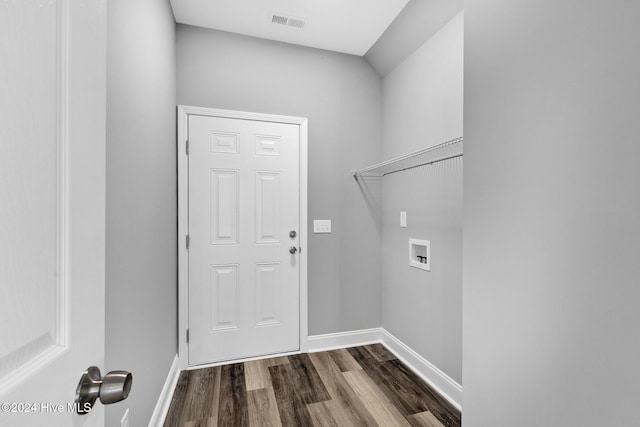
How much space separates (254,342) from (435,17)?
2797 mm

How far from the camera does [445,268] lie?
1.91 metres

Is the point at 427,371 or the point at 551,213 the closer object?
the point at 551,213

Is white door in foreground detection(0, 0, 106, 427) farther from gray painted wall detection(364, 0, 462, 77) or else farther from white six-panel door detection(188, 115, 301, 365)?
gray painted wall detection(364, 0, 462, 77)

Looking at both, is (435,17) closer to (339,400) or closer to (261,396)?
(339,400)

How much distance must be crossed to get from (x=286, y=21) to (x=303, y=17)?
0.14 metres

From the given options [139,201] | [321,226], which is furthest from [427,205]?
[139,201]

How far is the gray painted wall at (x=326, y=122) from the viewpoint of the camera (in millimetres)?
2312

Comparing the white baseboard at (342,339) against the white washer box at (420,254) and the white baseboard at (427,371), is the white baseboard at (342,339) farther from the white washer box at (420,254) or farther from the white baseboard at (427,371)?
the white washer box at (420,254)

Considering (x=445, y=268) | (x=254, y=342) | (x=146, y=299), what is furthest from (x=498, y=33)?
(x=254, y=342)

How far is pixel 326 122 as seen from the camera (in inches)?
101

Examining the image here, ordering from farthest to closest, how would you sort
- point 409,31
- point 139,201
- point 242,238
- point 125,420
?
point 242,238 → point 409,31 → point 139,201 → point 125,420

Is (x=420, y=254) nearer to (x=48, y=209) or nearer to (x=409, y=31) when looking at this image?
(x=409, y=31)

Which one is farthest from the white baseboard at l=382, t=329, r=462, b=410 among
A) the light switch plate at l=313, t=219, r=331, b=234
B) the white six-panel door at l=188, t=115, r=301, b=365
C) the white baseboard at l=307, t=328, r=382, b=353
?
the light switch plate at l=313, t=219, r=331, b=234

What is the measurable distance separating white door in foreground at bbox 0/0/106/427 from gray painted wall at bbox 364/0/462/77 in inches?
80.0
